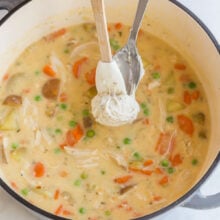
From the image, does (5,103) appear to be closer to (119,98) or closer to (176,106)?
(119,98)

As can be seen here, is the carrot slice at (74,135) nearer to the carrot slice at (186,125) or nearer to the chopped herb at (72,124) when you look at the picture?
the chopped herb at (72,124)

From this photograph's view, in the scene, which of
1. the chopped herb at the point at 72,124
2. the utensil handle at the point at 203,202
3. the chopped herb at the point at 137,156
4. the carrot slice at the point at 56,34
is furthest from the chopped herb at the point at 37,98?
the utensil handle at the point at 203,202

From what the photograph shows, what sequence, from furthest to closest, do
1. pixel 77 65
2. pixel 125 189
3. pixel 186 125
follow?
pixel 77 65
pixel 186 125
pixel 125 189

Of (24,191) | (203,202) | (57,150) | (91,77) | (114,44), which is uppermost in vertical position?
(114,44)

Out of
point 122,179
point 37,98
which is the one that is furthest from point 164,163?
point 37,98

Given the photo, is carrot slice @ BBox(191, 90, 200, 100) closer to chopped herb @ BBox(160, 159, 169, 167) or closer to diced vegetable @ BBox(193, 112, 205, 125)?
diced vegetable @ BBox(193, 112, 205, 125)

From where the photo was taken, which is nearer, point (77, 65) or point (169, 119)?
point (169, 119)

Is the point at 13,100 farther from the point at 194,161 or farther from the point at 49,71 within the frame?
the point at 194,161
